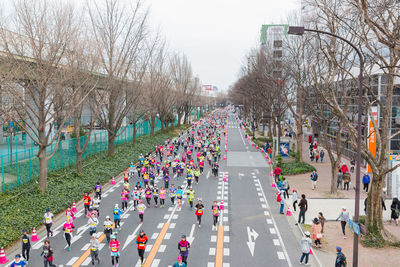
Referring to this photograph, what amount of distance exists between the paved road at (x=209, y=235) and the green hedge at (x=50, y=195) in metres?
1.12

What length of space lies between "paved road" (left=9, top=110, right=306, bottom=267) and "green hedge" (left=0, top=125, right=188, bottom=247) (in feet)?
3.66

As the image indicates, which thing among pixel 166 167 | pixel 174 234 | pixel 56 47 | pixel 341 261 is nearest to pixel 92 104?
pixel 166 167

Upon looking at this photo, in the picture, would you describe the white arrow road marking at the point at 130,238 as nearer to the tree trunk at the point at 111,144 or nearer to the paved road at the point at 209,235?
the paved road at the point at 209,235

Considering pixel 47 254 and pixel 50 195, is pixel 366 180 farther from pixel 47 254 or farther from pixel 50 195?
pixel 47 254

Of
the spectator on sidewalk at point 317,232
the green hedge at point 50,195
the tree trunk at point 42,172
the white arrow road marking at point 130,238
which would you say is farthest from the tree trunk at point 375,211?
the tree trunk at point 42,172

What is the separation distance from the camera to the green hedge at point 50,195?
1470 centimetres

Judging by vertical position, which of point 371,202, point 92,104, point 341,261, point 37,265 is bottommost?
point 37,265

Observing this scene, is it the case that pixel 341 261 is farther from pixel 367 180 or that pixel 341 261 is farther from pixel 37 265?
pixel 367 180

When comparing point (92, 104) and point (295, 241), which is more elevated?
point (92, 104)

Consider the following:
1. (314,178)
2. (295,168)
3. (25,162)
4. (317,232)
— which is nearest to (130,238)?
(317,232)

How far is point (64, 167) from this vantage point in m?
25.6

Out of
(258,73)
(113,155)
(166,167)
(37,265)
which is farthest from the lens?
(258,73)

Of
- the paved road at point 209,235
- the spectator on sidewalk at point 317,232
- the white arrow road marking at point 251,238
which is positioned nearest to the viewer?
the paved road at point 209,235

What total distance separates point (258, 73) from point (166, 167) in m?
18.6
